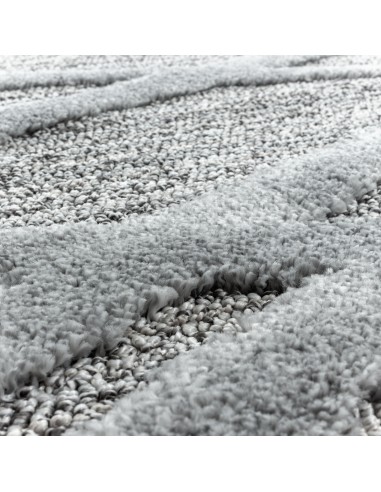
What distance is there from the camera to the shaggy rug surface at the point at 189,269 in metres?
1.31

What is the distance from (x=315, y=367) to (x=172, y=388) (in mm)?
336

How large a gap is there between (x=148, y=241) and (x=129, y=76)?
8.03ft

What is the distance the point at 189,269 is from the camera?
1.81 meters

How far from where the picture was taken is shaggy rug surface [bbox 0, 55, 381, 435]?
51.4 inches

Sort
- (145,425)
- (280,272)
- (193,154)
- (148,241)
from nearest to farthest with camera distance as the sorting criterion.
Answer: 1. (145,425)
2. (280,272)
3. (148,241)
4. (193,154)

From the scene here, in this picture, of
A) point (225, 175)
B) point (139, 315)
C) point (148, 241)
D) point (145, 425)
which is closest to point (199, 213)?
point (148, 241)

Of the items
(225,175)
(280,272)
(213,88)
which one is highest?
(213,88)

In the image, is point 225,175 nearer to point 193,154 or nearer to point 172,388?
point 193,154

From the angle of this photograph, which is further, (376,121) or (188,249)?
(376,121)

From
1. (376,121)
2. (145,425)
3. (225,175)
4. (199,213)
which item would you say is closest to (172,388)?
(145,425)

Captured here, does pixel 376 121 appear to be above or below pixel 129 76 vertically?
below

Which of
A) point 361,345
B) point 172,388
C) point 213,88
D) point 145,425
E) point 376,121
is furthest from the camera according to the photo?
point 213,88

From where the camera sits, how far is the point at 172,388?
133 cm

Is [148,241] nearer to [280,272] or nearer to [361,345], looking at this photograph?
[280,272]
